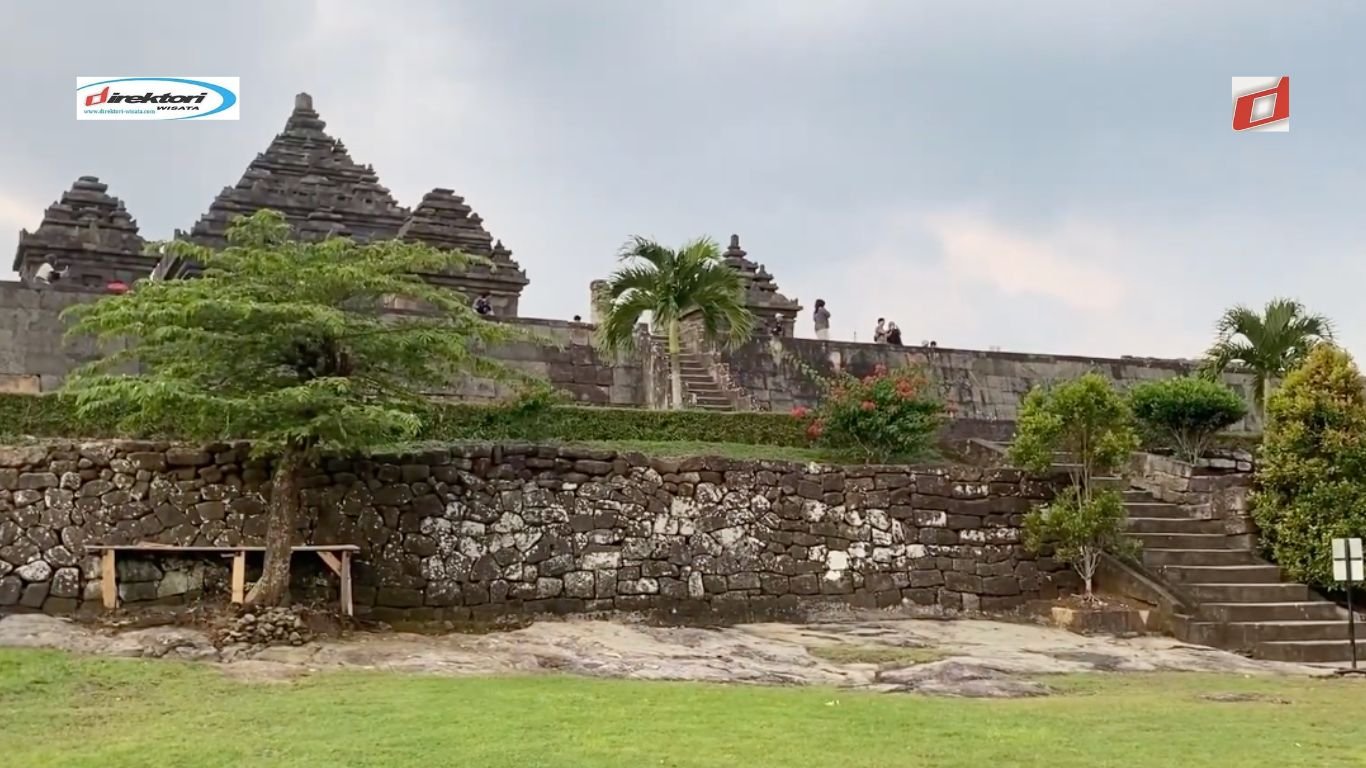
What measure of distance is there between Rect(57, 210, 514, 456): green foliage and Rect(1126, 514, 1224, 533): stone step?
25.4 ft

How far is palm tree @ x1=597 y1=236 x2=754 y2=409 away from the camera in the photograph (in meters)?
17.0

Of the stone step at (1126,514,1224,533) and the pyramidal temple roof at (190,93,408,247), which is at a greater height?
the pyramidal temple roof at (190,93,408,247)

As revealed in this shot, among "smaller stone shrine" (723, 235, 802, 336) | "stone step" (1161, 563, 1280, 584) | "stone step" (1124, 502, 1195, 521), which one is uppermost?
"smaller stone shrine" (723, 235, 802, 336)

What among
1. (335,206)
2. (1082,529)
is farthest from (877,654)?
(335,206)

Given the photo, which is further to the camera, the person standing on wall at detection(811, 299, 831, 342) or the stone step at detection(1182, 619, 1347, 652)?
the person standing on wall at detection(811, 299, 831, 342)

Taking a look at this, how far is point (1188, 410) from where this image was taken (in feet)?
54.5

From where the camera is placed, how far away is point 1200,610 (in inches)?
492

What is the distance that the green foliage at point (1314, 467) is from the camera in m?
13.2

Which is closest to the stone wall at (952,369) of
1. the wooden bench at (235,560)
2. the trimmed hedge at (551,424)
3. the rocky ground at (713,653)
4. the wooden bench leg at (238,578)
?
the trimmed hedge at (551,424)

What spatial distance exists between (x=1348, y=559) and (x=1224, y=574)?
1.90 metres

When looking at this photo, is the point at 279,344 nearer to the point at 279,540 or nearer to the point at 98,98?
the point at 279,540

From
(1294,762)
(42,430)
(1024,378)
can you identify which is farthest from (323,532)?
(1024,378)

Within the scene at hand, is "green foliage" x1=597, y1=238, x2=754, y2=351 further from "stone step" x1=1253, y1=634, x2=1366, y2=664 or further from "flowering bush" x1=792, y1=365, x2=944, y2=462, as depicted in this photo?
"stone step" x1=1253, y1=634, x2=1366, y2=664

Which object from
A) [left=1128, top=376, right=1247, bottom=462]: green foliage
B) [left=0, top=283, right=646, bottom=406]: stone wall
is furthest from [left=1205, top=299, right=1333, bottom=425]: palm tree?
[left=0, top=283, right=646, bottom=406]: stone wall
